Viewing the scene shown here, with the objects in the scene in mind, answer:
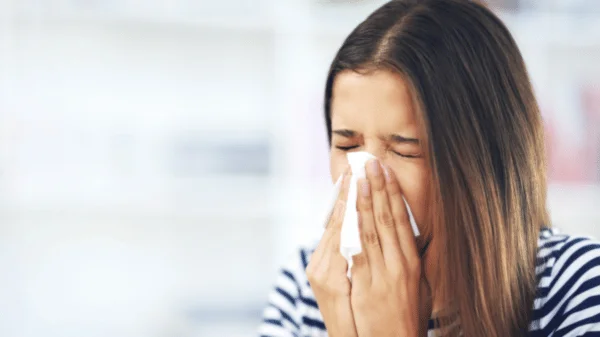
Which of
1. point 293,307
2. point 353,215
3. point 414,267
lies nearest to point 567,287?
point 414,267

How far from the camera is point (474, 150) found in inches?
34.8

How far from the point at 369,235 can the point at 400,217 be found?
51mm

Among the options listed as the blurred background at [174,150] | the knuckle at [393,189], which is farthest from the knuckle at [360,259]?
the blurred background at [174,150]

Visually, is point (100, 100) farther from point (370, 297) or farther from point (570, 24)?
point (570, 24)

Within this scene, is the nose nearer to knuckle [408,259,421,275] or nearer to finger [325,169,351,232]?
finger [325,169,351,232]

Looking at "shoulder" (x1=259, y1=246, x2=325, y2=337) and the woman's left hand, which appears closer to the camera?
the woman's left hand

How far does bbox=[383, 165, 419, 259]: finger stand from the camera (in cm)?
90

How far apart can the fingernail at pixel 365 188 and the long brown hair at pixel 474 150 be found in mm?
88

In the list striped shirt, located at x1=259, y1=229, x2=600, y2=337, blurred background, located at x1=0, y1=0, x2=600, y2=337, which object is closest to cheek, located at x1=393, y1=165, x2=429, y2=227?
striped shirt, located at x1=259, y1=229, x2=600, y2=337

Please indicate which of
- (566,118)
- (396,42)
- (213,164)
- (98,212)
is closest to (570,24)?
(566,118)

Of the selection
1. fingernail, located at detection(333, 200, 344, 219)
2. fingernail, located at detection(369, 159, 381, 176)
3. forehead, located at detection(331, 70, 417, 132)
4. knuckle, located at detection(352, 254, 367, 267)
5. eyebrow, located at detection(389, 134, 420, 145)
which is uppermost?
forehead, located at detection(331, 70, 417, 132)

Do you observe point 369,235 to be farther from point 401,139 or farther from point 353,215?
point 401,139

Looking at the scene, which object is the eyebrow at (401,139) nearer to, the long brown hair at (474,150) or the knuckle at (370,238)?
the long brown hair at (474,150)

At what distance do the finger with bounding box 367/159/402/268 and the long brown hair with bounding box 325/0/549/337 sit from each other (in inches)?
2.3
